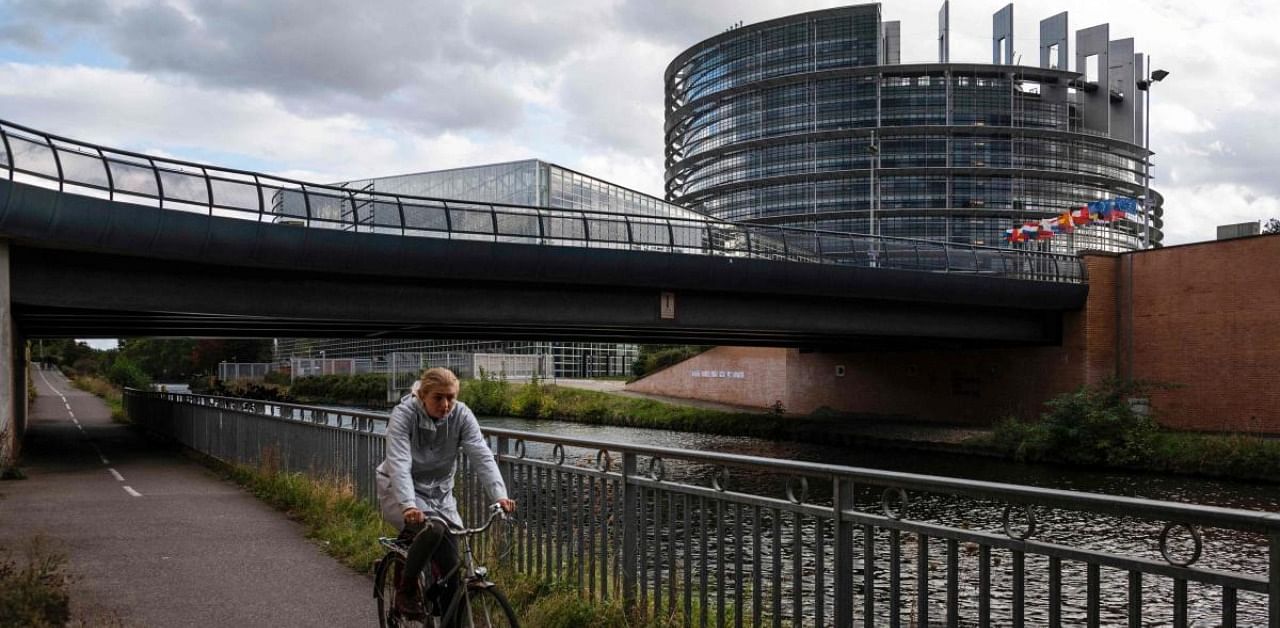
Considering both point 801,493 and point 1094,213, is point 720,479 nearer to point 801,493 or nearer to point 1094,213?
point 801,493

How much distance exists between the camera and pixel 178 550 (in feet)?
30.5

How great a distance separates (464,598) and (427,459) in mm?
798

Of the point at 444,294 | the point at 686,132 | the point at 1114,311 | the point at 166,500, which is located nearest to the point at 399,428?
the point at 166,500

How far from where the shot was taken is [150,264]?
1923cm

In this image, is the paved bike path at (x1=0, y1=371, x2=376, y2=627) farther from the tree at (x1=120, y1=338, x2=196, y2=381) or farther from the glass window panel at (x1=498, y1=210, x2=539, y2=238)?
the tree at (x1=120, y1=338, x2=196, y2=381)

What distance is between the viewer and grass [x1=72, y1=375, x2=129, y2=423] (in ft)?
126

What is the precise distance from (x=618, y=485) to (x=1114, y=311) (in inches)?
1218

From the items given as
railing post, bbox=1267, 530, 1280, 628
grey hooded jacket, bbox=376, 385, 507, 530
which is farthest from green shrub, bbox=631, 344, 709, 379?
railing post, bbox=1267, 530, 1280, 628

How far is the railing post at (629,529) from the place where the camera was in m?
6.28

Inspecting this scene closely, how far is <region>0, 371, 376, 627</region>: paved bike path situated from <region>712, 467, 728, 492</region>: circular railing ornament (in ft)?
8.39

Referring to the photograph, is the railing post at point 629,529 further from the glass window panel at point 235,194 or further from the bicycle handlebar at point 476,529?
the glass window panel at point 235,194

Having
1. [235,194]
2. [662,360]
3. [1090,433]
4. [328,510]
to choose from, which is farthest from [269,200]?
[662,360]

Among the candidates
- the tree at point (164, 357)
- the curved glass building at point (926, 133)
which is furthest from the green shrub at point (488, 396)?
the tree at point (164, 357)

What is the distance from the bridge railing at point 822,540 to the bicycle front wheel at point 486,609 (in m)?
1.15
